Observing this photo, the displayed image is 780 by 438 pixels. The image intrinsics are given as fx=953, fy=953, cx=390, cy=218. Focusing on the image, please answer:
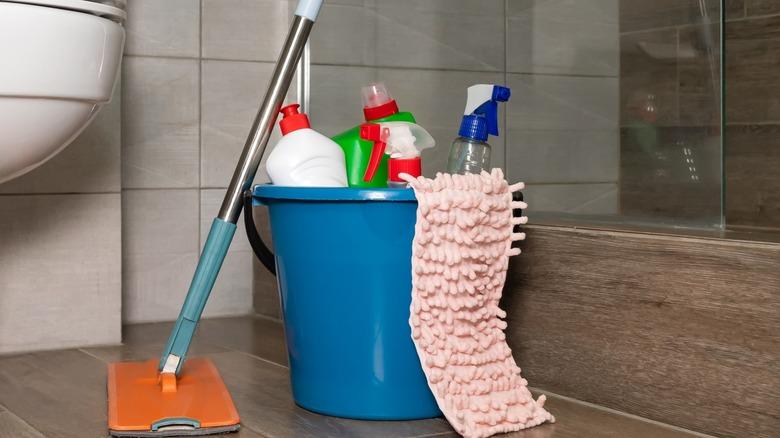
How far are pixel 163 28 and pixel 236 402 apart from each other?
3.00 ft

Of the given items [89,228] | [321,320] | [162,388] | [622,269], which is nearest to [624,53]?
[622,269]

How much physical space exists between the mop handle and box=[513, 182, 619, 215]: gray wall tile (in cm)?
43

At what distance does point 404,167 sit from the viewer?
3.45 ft

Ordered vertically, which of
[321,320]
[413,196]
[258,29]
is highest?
[258,29]

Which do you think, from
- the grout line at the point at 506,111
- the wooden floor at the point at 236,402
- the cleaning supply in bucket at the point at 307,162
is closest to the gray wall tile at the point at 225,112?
the wooden floor at the point at 236,402

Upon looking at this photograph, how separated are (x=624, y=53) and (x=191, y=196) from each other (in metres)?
0.90

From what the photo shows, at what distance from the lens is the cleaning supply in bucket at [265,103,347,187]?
3.57 feet

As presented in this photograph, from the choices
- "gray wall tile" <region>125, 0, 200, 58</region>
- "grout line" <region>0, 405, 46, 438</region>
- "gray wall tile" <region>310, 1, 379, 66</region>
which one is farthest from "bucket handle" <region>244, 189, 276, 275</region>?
"gray wall tile" <region>125, 0, 200, 58</region>

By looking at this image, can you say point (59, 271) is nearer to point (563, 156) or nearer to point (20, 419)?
point (20, 419)

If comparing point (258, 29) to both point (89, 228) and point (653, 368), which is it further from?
point (653, 368)

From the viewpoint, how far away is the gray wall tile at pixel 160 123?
5.88 feet

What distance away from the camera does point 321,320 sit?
107 cm

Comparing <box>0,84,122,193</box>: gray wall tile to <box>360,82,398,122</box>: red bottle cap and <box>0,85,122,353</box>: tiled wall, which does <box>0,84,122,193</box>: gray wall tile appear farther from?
<box>360,82,398,122</box>: red bottle cap

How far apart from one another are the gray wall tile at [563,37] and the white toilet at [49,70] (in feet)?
2.08
